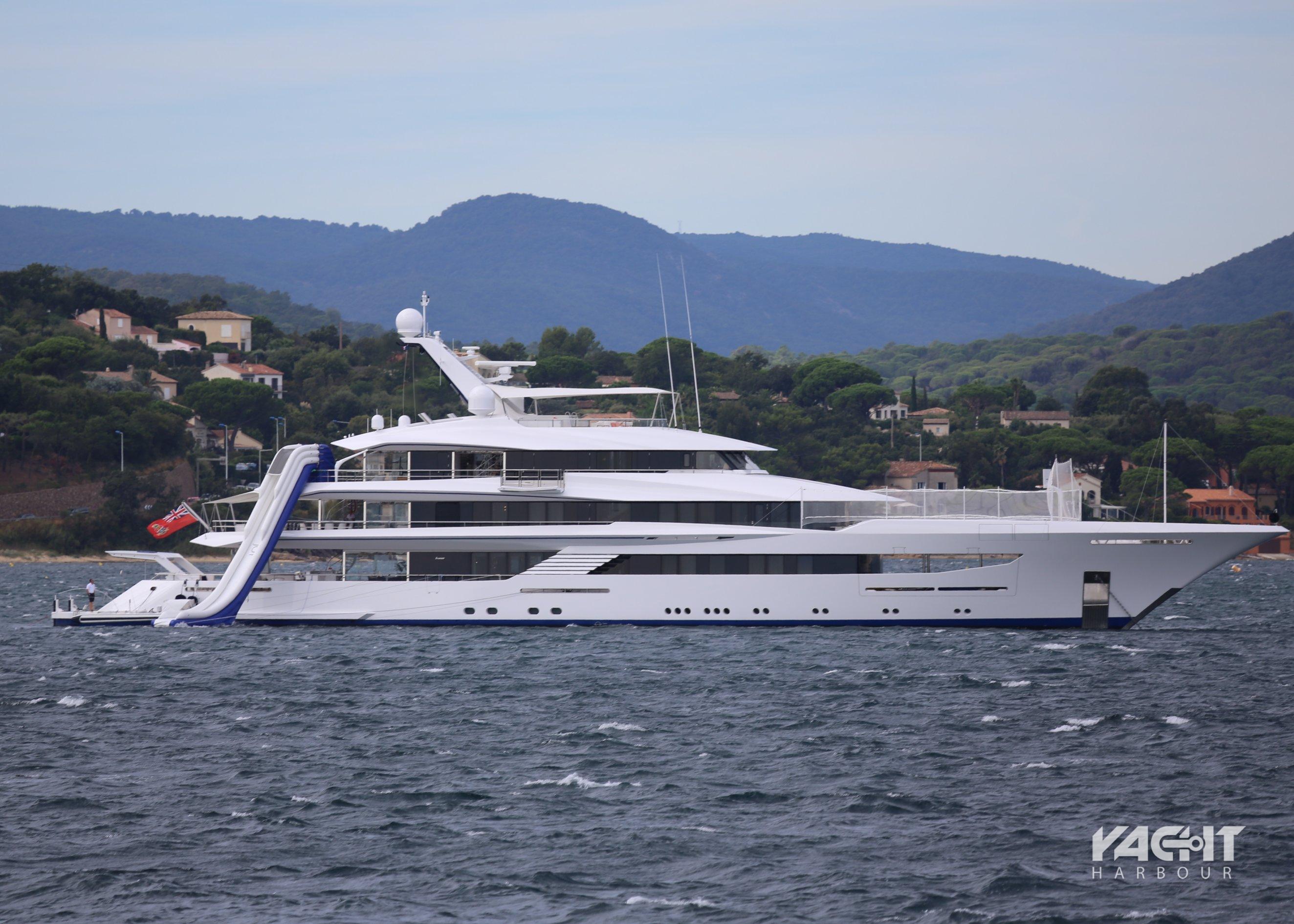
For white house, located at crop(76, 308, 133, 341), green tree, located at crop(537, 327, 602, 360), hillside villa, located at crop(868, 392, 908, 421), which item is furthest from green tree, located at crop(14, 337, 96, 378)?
hillside villa, located at crop(868, 392, 908, 421)

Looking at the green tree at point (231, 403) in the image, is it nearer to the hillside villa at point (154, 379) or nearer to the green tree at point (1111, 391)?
the hillside villa at point (154, 379)

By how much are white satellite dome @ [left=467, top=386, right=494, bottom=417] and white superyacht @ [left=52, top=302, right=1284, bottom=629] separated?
1.59m

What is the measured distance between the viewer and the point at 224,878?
557 inches

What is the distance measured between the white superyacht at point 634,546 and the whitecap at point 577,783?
13580 mm

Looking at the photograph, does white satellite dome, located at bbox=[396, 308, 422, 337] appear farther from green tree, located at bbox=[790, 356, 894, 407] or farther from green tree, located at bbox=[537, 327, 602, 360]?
green tree, located at bbox=[537, 327, 602, 360]

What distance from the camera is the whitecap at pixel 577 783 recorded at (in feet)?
58.5

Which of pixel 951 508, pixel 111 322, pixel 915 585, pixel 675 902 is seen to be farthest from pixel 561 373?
pixel 675 902

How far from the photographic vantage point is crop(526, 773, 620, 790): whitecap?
1784 cm

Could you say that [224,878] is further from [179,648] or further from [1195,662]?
[1195,662]

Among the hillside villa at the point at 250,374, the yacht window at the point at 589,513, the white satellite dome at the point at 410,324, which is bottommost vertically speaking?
the yacht window at the point at 589,513

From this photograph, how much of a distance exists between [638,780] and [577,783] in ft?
2.44

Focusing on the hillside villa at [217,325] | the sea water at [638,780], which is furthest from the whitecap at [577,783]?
the hillside villa at [217,325]

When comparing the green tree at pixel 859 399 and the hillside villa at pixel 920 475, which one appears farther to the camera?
the green tree at pixel 859 399

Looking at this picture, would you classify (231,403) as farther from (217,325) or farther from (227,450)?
(217,325)
